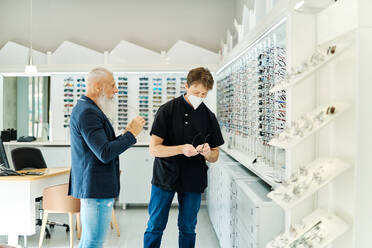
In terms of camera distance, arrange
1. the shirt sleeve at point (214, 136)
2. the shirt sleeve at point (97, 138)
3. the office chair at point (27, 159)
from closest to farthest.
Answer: the shirt sleeve at point (97, 138)
the shirt sleeve at point (214, 136)
the office chair at point (27, 159)

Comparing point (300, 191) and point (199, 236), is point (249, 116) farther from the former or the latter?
point (300, 191)

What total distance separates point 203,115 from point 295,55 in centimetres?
93

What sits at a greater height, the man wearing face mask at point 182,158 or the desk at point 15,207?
the man wearing face mask at point 182,158

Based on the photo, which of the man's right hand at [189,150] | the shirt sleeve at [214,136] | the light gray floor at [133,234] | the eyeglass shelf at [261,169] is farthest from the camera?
the light gray floor at [133,234]

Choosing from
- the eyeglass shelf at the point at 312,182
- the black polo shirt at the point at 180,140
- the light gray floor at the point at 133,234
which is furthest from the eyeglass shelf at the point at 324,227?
the light gray floor at the point at 133,234

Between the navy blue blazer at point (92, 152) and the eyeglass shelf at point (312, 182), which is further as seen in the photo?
the navy blue blazer at point (92, 152)

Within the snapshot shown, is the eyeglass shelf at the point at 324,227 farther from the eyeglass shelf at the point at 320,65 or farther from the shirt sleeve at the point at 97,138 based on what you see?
the shirt sleeve at the point at 97,138

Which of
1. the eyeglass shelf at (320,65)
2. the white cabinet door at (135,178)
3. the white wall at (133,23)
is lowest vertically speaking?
the white cabinet door at (135,178)

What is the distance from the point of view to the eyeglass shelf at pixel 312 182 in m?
1.55

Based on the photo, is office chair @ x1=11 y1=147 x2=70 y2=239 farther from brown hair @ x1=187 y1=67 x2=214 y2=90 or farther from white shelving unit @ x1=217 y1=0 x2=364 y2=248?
white shelving unit @ x1=217 y1=0 x2=364 y2=248

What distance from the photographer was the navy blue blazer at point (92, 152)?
2289mm

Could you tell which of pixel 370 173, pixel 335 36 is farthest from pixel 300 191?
pixel 335 36

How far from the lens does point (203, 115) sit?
9.09 feet

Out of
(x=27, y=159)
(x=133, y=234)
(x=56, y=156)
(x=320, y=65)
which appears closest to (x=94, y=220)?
(x=320, y=65)
